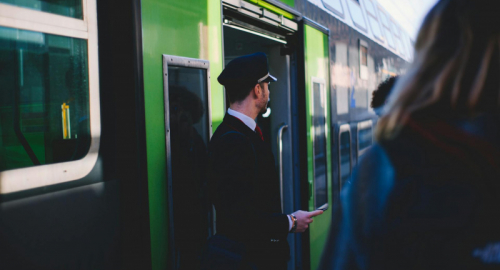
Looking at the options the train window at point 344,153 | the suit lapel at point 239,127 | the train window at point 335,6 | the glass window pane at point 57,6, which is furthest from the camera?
the train window at point 344,153

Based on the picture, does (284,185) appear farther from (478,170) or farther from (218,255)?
(478,170)

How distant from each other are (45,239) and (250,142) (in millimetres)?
821

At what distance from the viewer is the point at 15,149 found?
1486mm

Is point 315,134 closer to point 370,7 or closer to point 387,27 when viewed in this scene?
point 370,7

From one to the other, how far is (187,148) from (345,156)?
2612 millimetres

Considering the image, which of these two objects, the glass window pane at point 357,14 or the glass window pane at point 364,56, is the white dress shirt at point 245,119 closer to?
the glass window pane at point 357,14

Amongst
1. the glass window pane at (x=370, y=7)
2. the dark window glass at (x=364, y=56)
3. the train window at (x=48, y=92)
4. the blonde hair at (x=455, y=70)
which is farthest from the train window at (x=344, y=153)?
the blonde hair at (x=455, y=70)

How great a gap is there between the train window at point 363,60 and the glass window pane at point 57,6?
372 centimetres

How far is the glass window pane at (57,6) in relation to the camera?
1248mm

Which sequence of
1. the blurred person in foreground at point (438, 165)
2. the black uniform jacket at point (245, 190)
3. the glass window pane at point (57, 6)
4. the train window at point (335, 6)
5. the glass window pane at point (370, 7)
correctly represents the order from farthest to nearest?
the glass window pane at point (370, 7)
the train window at point (335, 6)
the black uniform jacket at point (245, 190)
the glass window pane at point (57, 6)
the blurred person in foreground at point (438, 165)

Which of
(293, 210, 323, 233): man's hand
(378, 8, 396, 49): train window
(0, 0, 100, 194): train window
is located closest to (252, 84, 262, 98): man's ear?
(293, 210, 323, 233): man's hand

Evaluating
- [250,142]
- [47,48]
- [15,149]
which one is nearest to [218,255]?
[250,142]

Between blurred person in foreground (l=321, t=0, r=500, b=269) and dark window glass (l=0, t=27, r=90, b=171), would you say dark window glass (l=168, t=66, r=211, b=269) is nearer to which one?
dark window glass (l=0, t=27, r=90, b=171)

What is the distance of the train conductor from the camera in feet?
5.55
